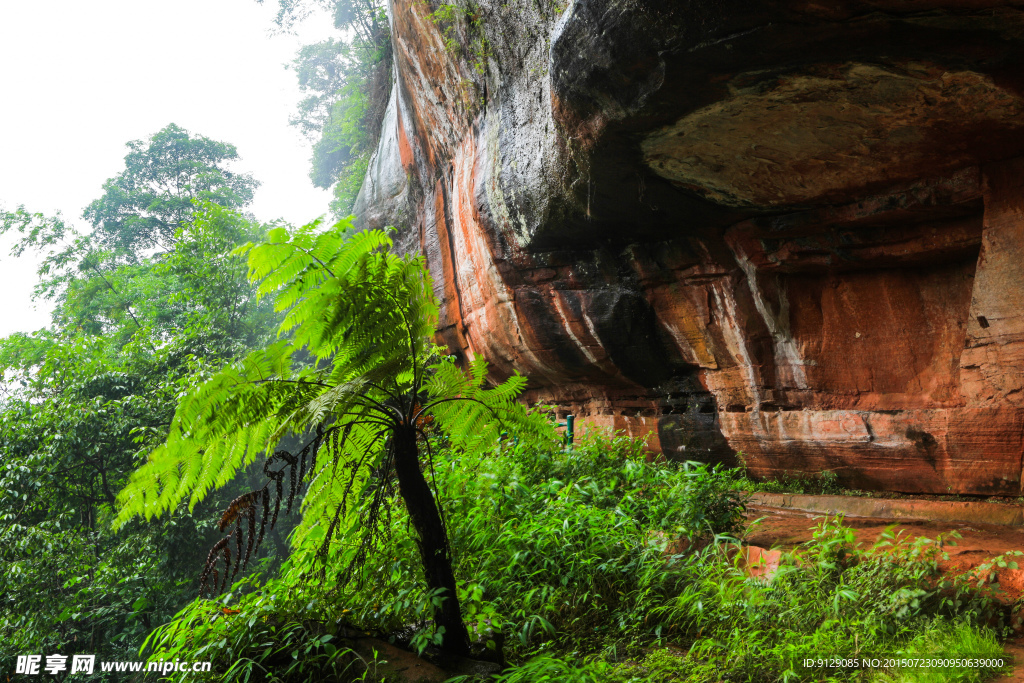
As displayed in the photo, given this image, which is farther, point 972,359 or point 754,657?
point 972,359

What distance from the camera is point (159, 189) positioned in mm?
22562

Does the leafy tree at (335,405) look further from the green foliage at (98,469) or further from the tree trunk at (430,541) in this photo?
the green foliage at (98,469)

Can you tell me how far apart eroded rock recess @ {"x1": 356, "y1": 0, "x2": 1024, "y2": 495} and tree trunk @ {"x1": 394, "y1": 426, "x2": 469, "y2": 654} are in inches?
133

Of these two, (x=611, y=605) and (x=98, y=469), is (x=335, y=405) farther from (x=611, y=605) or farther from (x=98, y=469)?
(x=98, y=469)

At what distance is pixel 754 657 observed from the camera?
2.65 m

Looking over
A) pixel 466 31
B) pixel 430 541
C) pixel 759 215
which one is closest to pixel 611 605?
pixel 430 541

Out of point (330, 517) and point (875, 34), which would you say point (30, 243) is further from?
point (875, 34)

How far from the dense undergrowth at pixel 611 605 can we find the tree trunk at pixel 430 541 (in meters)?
0.12

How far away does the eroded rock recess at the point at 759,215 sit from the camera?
157 inches

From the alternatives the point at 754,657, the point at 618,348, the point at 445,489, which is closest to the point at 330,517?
the point at 445,489

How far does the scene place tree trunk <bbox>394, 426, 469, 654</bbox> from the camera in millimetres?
2662

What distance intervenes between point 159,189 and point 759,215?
24.1 meters

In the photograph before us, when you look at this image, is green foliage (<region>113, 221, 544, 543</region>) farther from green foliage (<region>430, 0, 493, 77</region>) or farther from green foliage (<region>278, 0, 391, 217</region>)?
green foliage (<region>278, 0, 391, 217</region>)

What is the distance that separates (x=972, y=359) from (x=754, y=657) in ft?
13.4
